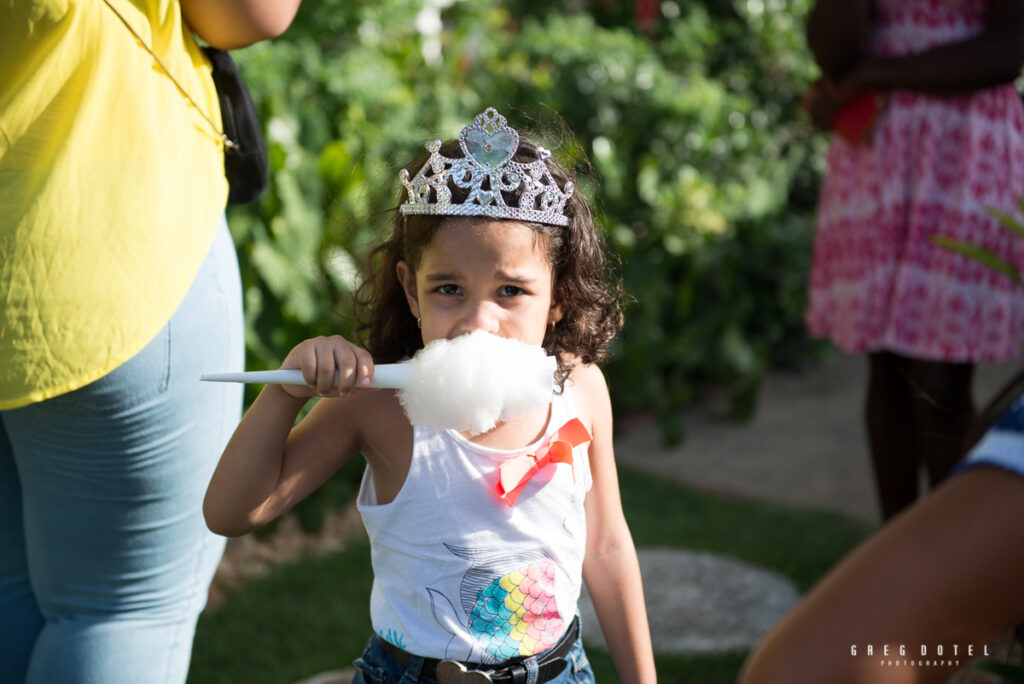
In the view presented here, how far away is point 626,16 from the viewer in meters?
7.70

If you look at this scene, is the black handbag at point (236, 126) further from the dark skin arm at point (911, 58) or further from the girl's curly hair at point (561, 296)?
the dark skin arm at point (911, 58)

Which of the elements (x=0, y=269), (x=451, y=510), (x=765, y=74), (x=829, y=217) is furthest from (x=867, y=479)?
(x=0, y=269)

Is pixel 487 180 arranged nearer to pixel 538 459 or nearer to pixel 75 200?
pixel 538 459

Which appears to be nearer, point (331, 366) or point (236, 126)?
point (331, 366)

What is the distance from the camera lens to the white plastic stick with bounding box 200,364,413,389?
1.37 metres

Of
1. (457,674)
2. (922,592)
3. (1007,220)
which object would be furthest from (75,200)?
Answer: (1007,220)

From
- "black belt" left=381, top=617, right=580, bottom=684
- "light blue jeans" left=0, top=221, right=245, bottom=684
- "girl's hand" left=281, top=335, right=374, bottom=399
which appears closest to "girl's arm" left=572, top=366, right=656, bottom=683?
"black belt" left=381, top=617, right=580, bottom=684

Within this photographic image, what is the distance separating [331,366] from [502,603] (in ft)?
1.60

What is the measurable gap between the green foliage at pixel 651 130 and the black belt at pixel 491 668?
2.54 m

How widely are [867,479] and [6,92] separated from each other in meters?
4.28

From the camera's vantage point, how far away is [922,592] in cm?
84

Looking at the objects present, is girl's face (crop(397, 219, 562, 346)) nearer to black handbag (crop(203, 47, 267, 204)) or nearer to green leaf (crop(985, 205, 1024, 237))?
black handbag (crop(203, 47, 267, 204))

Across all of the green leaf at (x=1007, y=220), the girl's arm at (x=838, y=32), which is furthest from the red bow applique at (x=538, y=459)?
the girl's arm at (x=838, y=32)

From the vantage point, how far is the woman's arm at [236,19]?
1595 mm
